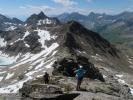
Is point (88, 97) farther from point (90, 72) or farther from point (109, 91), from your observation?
point (90, 72)

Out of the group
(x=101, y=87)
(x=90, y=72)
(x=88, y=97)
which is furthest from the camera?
(x=90, y=72)

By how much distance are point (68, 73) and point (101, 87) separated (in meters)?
20.7

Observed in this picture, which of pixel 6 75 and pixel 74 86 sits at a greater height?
pixel 74 86

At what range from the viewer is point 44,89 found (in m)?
36.3

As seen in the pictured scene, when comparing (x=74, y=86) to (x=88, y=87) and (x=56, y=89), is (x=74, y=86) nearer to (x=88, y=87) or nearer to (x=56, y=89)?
(x=88, y=87)

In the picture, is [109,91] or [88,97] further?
[109,91]

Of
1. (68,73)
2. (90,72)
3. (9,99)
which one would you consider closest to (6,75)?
(90,72)

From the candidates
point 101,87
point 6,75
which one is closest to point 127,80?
point 6,75

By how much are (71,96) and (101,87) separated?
10718 mm

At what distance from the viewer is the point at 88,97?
33.6m

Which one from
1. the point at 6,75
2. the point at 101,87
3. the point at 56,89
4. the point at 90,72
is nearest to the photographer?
the point at 56,89

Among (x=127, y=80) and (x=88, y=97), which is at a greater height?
(x=88, y=97)

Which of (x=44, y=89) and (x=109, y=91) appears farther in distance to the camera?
(x=109, y=91)

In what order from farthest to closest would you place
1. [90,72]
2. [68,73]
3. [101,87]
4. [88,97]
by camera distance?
[90,72], [68,73], [101,87], [88,97]
